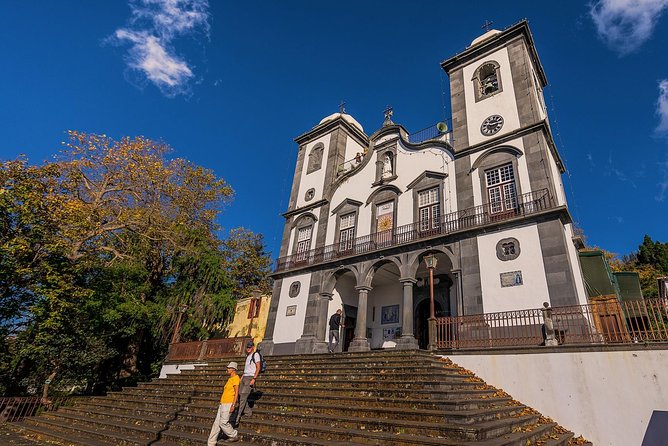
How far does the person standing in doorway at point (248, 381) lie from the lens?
22.9 ft

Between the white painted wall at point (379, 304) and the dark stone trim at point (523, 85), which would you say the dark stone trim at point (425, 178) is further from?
the white painted wall at point (379, 304)

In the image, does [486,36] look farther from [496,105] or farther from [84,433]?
[84,433]

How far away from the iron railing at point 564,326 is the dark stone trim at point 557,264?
0.47 meters

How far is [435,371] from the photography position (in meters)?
8.15

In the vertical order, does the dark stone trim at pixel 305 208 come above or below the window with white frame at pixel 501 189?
above

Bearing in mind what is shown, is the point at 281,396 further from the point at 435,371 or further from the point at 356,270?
the point at 356,270

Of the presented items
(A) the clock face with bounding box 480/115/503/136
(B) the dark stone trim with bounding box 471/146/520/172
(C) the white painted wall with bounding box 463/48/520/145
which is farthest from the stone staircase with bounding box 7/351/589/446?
(C) the white painted wall with bounding box 463/48/520/145

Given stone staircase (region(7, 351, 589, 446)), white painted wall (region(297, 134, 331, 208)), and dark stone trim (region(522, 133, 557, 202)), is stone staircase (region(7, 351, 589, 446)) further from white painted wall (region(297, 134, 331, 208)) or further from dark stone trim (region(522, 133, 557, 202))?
white painted wall (region(297, 134, 331, 208))

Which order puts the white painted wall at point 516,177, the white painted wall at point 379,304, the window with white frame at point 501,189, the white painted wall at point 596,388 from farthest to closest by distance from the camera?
the white painted wall at point 379,304 < the window with white frame at point 501,189 < the white painted wall at point 516,177 < the white painted wall at point 596,388

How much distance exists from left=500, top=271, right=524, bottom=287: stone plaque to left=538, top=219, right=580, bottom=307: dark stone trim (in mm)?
755

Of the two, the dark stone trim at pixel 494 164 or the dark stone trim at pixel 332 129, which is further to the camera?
the dark stone trim at pixel 332 129

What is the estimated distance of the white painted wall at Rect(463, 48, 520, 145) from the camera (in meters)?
14.0

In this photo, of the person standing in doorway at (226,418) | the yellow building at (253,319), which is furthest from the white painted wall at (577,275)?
the yellow building at (253,319)

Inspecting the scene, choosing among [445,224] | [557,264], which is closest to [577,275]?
[557,264]
